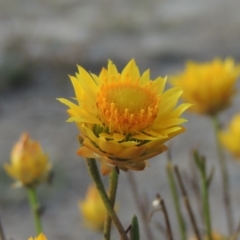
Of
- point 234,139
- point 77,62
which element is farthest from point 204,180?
point 77,62

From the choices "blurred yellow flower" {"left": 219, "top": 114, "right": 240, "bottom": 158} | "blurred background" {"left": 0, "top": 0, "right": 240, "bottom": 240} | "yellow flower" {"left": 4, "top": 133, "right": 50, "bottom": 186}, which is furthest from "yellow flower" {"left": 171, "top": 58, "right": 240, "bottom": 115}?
"blurred background" {"left": 0, "top": 0, "right": 240, "bottom": 240}

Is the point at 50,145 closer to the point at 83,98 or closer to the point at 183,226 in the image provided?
the point at 183,226

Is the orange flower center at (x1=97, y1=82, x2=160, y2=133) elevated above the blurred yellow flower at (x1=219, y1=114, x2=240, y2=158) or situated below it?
above

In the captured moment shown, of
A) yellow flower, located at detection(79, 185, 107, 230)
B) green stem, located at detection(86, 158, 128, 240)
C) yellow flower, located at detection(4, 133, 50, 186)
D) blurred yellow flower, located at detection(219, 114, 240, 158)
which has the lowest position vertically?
yellow flower, located at detection(79, 185, 107, 230)

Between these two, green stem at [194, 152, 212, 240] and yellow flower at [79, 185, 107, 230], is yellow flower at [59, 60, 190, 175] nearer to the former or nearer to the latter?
green stem at [194, 152, 212, 240]

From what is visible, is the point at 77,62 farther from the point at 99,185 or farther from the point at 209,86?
the point at 99,185

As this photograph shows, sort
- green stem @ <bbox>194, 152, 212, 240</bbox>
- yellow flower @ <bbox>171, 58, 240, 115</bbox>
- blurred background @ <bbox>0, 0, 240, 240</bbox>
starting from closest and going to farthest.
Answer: green stem @ <bbox>194, 152, 212, 240</bbox> < yellow flower @ <bbox>171, 58, 240, 115</bbox> < blurred background @ <bbox>0, 0, 240, 240</bbox>
